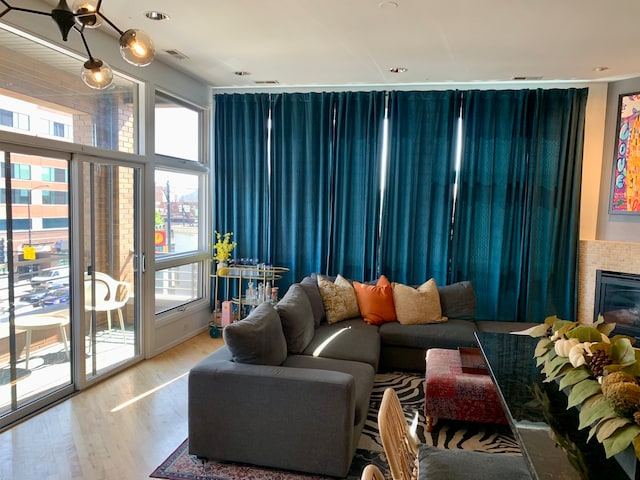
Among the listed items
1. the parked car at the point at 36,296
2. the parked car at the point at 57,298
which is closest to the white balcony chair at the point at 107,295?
the parked car at the point at 57,298

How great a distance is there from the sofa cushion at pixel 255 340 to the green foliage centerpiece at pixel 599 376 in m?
1.60

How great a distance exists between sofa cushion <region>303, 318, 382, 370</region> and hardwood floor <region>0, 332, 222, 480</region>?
1147 mm

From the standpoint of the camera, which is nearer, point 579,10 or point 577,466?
point 577,466

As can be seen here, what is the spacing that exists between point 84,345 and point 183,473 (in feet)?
5.34

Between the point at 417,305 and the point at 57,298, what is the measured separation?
3170 millimetres

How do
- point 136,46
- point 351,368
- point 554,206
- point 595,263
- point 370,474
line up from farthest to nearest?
point 554,206, point 595,263, point 351,368, point 136,46, point 370,474

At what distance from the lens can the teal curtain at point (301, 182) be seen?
5449 mm

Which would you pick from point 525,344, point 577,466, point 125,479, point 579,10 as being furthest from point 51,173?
point 579,10

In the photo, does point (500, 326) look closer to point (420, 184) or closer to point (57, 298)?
point (420, 184)

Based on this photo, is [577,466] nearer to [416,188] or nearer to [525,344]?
[525,344]

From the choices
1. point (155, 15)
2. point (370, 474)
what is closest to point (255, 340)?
point (370, 474)

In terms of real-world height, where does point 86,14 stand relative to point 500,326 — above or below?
above

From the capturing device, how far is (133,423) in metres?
3.26

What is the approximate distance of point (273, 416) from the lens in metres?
2.66
